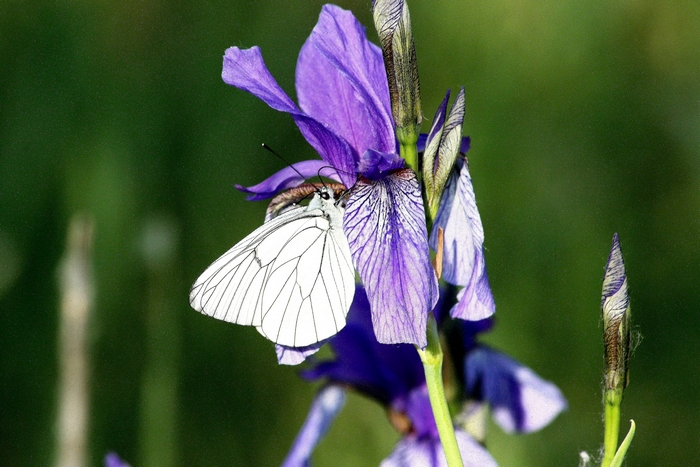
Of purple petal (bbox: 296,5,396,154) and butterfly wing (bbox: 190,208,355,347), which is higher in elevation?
purple petal (bbox: 296,5,396,154)

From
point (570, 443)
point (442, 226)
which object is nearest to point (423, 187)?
point (442, 226)

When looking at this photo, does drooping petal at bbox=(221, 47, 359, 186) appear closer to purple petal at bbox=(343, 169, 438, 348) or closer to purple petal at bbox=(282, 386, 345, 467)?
purple petal at bbox=(343, 169, 438, 348)

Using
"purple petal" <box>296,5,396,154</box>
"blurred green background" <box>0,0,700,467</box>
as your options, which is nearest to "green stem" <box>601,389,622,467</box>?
"purple petal" <box>296,5,396,154</box>

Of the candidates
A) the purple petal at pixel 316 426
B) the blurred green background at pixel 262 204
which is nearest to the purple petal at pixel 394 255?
the purple petal at pixel 316 426

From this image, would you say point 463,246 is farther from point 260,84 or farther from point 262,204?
point 262,204

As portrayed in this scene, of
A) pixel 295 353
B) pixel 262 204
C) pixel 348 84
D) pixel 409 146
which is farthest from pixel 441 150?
pixel 262 204

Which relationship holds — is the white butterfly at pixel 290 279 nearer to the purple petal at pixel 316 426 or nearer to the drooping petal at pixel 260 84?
the drooping petal at pixel 260 84
